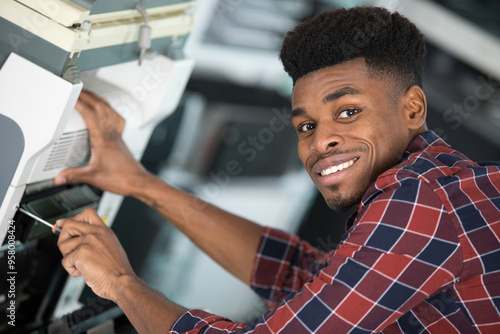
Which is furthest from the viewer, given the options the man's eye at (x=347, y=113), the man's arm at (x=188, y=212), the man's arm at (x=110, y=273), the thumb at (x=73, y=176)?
the man's arm at (x=188, y=212)

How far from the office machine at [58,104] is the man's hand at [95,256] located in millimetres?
131

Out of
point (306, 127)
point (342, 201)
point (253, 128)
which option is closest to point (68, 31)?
point (306, 127)

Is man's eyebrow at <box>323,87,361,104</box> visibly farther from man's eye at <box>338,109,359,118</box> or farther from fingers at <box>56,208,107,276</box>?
fingers at <box>56,208,107,276</box>

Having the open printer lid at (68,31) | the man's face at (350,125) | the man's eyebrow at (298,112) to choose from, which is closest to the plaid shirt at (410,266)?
the man's face at (350,125)

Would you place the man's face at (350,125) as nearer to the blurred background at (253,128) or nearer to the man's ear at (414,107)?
the man's ear at (414,107)

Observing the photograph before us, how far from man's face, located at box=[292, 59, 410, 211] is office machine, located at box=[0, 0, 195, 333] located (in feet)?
1.38

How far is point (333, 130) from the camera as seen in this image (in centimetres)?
122

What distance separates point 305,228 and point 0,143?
6.90 ft

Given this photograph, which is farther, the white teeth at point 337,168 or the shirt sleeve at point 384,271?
the white teeth at point 337,168

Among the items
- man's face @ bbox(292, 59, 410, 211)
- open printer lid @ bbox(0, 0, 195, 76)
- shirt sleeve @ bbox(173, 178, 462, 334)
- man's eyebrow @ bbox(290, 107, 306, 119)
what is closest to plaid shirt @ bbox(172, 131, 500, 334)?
shirt sleeve @ bbox(173, 178, 462, 334)

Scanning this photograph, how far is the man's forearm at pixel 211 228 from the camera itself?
5.28 feet

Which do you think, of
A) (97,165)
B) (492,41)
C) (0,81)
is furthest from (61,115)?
(492,41)

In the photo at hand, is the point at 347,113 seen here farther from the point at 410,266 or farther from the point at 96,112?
the point at 96,112

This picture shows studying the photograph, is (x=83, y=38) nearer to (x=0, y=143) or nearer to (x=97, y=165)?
(x=0, y=143)
